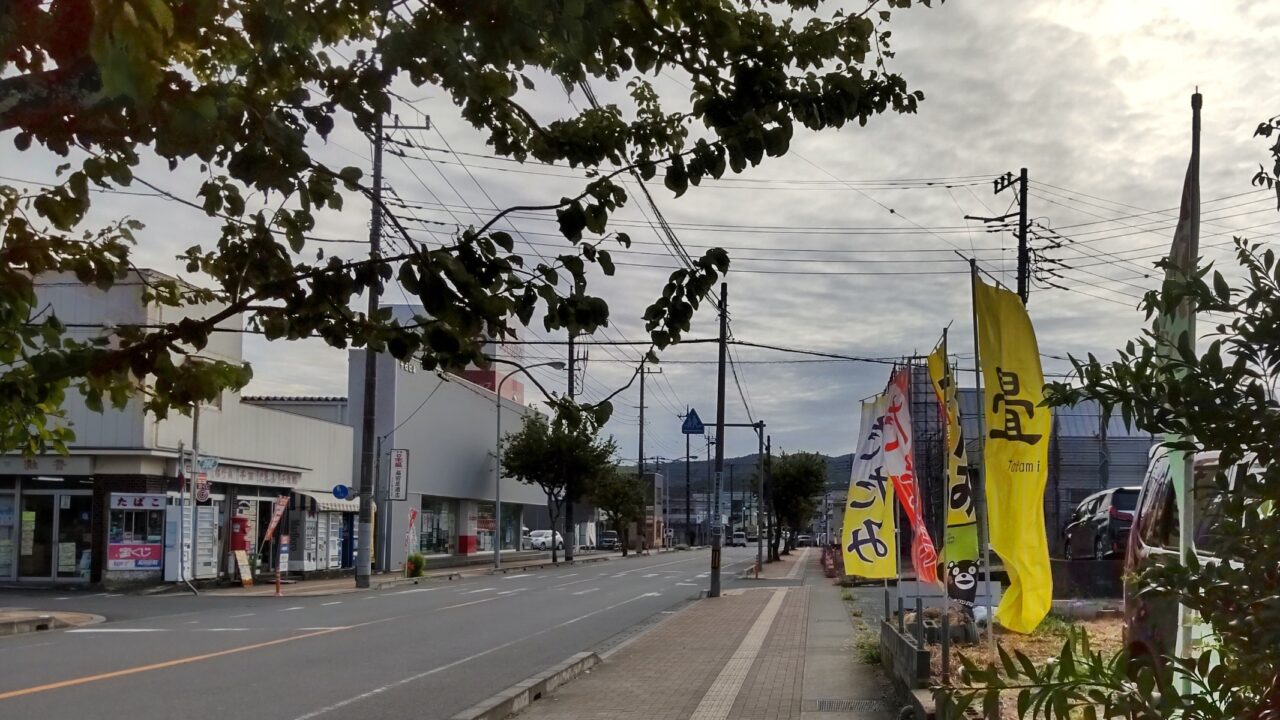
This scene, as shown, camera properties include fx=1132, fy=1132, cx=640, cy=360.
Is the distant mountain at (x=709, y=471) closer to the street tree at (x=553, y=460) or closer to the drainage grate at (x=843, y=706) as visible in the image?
the street tree at (x=553, y=460)

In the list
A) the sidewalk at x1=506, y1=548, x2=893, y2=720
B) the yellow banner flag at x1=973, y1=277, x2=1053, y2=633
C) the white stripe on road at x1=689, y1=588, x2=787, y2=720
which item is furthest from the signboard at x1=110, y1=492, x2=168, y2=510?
the yellow banner flag at x1=973, y1=277, x2=1053, y2=633

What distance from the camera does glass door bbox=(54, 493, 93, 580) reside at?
95.3 ft

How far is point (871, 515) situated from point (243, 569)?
20.8 metres

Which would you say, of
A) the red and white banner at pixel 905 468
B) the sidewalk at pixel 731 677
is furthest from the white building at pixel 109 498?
the red and white banner at pixel 905 468

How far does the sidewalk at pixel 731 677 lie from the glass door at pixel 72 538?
54.2 feet

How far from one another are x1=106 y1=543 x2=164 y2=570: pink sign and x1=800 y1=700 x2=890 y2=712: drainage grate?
74.6 ft

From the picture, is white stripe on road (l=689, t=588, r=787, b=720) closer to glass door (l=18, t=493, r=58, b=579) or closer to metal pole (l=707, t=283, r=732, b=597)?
metal pole (l=707, t=283, r=732, b=597)

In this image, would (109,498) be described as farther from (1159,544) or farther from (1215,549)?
(1215,549)

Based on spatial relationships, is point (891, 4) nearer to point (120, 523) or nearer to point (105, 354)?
point (105, 354)

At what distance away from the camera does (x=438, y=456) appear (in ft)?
164

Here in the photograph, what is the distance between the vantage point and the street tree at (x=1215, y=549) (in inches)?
110

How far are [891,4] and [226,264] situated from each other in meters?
3.26

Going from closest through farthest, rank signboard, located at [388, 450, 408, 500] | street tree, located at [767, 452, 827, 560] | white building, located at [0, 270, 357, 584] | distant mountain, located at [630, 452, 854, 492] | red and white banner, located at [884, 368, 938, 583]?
1. red and white banner, located at [884, 368, 938, 583]
2. white building, located at [0, 270, 357, 584]
3. signboard, located at [388, 450, 408, 500]
4. street tree, located at [767, 452, 827, 560]
5. distant mountain, located at [630, 452, 854, 492]

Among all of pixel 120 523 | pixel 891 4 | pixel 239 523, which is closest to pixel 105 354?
pixel 891 4
